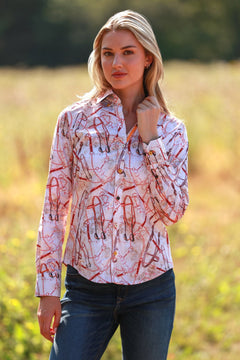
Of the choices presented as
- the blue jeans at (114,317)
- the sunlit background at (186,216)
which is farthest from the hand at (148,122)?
the blue jeans at (114,317)

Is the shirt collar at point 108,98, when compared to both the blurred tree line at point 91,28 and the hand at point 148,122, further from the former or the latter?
the blurred tree line at point 91,28

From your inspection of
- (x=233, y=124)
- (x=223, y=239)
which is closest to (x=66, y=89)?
(x=233, y=124)

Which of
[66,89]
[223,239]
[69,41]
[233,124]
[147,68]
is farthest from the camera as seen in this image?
[69,41]

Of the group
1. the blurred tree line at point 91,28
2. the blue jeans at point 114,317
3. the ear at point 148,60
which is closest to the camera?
the blue jeans at point 114,317

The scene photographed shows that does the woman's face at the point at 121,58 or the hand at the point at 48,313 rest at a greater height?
the woman's face at the point at 121,58

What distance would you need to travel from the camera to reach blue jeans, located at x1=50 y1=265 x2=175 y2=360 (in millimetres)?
1829

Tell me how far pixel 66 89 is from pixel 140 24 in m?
11.9

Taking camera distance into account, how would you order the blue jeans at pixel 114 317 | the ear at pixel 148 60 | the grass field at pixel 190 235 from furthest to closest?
the grass field at pixel 190 235
the ear at pixel 148 60
the blue jeans at pixel 114 317

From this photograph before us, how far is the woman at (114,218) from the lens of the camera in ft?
6.07

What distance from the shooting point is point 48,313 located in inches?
73.0

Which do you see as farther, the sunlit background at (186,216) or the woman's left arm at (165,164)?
the sunlit background at (186,216)

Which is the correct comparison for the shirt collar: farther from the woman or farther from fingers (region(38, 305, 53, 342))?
fingers (region(38, 305, 53, 342))

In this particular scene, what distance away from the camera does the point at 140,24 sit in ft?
6.39

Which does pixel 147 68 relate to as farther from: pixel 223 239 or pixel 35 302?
pixel 223 239
